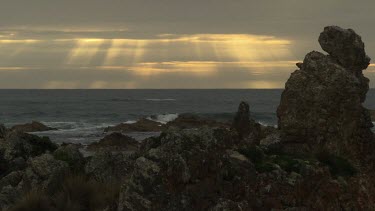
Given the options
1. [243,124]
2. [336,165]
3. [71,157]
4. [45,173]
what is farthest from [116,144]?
[336,165]

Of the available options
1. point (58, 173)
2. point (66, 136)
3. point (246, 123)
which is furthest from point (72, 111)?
point (58, 173)

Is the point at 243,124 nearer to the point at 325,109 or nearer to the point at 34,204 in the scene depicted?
the point at 325,109

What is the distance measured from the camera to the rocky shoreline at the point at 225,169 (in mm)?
11211

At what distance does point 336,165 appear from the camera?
46.5 feet

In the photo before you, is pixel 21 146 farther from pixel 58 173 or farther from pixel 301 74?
pixel 301 74

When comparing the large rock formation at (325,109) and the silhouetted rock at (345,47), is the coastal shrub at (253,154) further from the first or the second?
the silhouetted rock at (345,47)

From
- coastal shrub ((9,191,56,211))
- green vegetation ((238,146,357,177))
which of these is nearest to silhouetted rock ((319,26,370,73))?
green vegetation ((238,146,357,177))

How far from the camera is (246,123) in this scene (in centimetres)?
2828

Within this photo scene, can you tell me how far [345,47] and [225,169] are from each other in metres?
14.3

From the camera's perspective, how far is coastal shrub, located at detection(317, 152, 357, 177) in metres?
14.0

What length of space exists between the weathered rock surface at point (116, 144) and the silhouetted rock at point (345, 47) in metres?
27.6

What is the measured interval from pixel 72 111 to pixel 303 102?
110m

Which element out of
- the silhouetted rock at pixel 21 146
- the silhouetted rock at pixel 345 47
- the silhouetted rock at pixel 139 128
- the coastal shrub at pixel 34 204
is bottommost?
the silhouetted rock at pixel 139 128

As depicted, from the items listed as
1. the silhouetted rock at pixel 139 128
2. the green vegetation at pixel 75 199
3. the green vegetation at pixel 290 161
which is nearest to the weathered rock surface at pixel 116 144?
the silhouetted rock at pixel 139 128
